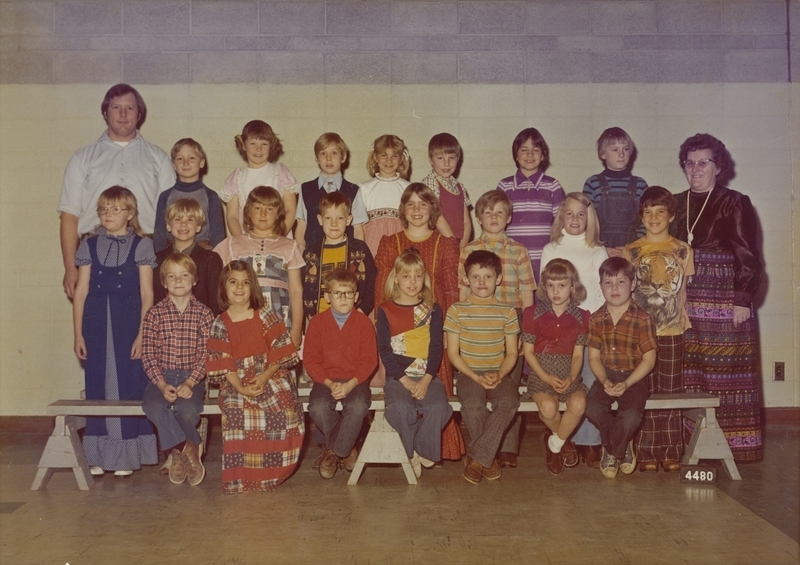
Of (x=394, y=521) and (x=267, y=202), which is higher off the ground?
(x=267, y=202)

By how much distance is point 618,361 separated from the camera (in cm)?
535

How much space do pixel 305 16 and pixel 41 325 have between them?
3.04 metres

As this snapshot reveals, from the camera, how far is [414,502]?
4746mm

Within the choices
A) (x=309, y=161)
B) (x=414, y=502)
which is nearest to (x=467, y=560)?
(x=414, y=502)

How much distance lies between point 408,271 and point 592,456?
1.59 m

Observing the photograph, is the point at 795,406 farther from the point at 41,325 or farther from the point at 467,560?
the point at 41,325

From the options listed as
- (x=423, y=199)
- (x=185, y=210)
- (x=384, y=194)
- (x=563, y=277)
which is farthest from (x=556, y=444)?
(x=185, y=210)

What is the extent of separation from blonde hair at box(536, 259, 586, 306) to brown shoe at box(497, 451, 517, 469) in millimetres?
973

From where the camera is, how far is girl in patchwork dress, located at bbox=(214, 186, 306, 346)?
5531 mm

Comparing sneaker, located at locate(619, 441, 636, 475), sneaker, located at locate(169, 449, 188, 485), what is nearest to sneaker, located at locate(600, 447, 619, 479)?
sneaker, located at locate(619, 441, 636, 475)

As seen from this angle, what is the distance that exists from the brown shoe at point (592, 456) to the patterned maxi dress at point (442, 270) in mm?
765

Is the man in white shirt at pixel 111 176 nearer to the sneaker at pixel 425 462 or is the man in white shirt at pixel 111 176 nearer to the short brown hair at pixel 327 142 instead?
the short brown hair at pixel 327 142

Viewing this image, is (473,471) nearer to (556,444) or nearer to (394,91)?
(556,444)

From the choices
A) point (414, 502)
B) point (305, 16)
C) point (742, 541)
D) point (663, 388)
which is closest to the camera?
point (742, 541)
